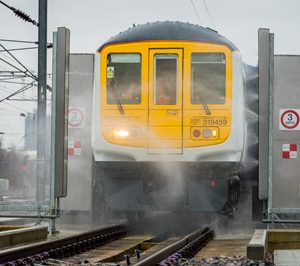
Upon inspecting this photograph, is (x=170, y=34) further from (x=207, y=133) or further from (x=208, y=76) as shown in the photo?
(x=207, y=133)

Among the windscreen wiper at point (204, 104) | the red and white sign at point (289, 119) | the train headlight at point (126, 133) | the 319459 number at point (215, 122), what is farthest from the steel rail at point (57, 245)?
the red and white sign at point (289, 119)

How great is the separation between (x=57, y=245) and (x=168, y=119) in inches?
144

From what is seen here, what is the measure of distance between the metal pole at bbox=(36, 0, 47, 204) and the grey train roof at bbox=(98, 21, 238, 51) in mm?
3570

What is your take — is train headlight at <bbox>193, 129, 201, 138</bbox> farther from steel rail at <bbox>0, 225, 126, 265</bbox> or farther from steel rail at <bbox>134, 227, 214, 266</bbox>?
steel rail at <bbox>0, 225, 126, 265</bbox>

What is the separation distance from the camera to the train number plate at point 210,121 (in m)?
12.1

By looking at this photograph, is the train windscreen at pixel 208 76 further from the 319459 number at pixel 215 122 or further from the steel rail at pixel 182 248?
the steel rail at pixel 182 248

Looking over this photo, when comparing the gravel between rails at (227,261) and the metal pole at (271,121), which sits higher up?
the metal pole at (271,121)

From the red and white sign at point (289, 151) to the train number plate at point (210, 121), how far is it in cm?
191

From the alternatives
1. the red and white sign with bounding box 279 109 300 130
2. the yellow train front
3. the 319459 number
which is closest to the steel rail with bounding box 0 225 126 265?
the yellow train front

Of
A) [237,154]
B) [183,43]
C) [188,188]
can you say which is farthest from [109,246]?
[183,43]

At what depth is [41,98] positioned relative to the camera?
→ 1681 centimetres

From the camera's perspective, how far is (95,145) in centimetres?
1228

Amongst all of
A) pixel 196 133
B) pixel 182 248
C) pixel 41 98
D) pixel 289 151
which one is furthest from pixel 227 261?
pixel 41 98

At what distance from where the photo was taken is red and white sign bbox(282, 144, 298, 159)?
44.2ft
